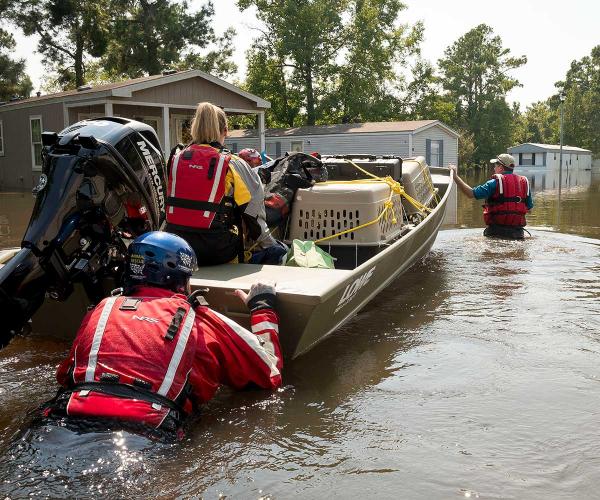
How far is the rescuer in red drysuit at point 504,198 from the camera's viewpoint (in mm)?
10172

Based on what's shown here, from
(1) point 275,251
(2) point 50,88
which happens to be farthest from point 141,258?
(2) point 50,88

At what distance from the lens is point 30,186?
2433 cm

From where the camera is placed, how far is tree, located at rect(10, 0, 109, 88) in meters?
31.4

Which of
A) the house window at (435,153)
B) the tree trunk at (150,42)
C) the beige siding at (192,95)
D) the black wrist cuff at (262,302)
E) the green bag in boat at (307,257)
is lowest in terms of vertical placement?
the black wrist cuff at (262,302)

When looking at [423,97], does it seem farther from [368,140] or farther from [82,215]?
[82,215]

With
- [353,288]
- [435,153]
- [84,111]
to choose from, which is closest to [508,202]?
[353,288]

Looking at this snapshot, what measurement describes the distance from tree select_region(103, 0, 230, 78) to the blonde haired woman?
32968 millimetres

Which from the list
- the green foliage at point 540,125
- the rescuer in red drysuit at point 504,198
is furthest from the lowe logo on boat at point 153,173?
the green foliage at point 540,125

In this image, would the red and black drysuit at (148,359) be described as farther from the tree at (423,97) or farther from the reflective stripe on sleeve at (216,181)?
the tree at (423,97)

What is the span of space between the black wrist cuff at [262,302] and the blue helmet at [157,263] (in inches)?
23.6

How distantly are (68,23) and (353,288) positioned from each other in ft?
105

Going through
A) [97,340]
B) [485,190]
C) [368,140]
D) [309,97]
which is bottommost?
[97,340]

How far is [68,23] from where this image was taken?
106 feet

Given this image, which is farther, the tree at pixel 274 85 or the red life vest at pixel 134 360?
the tree at pixel 274 85
